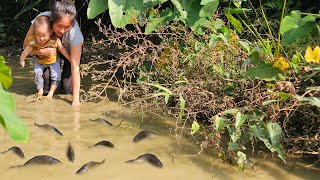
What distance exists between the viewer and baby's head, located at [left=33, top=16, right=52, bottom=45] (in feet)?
14.3

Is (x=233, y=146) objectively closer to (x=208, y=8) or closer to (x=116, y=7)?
(x=208, y=8)

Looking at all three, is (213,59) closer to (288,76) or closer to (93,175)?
(288,76)

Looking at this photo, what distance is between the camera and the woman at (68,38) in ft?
14.2

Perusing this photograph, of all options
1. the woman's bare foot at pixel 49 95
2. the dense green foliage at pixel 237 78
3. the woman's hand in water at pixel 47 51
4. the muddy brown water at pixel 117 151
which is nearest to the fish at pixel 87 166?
the muddy brown water at pixel 117 151

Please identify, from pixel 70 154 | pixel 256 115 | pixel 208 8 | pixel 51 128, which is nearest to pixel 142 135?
pixel 70 154

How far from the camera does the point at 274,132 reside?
288 cm

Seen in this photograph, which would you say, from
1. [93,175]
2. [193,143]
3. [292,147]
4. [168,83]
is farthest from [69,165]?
[292,147]

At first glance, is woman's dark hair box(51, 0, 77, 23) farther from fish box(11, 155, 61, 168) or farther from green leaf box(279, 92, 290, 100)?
green leaf box(279, 92, 290, 100)

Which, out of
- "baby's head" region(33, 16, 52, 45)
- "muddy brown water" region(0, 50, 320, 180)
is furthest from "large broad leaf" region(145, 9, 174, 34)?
"baby's head" region(33, 16, 52, 45)

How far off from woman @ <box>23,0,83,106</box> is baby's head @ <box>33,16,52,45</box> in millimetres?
53

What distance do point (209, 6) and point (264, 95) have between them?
775mm

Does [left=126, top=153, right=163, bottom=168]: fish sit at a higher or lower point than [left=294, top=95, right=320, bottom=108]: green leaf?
lower

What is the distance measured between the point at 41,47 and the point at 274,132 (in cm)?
245

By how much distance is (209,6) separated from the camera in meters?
2.71
